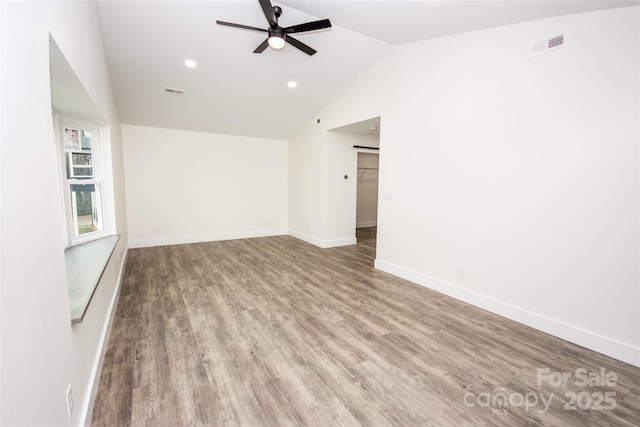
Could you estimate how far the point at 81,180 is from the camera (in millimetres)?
2814

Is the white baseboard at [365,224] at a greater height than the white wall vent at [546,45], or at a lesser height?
lesser

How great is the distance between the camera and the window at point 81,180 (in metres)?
2.63

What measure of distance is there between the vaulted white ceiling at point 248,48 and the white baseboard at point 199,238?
7.64ft

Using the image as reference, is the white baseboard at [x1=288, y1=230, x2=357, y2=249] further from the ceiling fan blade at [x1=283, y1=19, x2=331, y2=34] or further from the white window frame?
the ceiling fan blade at [x1=283, y1=19, x2=331, y2=34]

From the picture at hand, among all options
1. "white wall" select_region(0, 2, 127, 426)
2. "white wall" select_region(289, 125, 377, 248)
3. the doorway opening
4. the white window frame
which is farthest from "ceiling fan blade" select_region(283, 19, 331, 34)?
the doorway opening

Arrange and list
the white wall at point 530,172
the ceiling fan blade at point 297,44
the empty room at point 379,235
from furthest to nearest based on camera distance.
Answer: the ceiling fan blade at point 297,44
the white wall at point 530,172
the empty room at point 379,235

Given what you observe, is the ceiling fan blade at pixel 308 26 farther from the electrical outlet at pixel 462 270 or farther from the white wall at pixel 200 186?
the white wall at pixel 200 186

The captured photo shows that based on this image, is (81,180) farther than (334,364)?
Yes

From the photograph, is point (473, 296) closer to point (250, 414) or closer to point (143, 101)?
point (250, 414)

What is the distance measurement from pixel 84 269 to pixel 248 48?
10.2ft

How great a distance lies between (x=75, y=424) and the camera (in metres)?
1.32

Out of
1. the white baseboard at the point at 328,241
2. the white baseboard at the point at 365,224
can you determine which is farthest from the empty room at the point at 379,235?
the white baseboard at the point at 365,224

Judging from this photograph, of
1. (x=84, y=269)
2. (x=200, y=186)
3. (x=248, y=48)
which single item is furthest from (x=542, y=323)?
(x=200, y=186)

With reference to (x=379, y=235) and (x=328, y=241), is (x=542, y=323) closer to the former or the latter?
(x=379, y=235)
